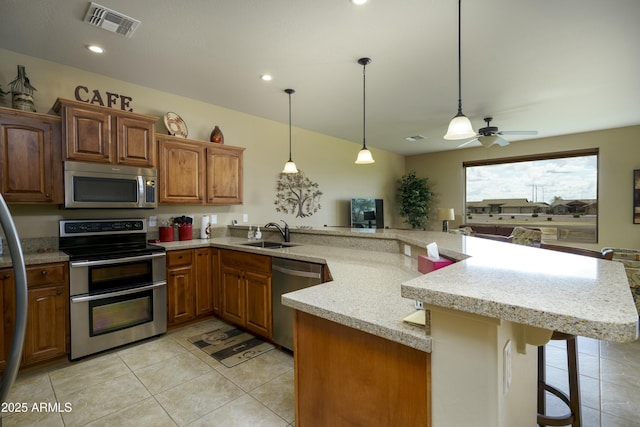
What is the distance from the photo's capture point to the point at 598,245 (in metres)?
5.54

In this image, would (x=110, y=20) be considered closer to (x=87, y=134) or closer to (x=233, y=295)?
(x=87, y=134)

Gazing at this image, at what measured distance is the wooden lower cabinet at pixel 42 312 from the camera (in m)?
2.22

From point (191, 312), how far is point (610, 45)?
4779 millimetres

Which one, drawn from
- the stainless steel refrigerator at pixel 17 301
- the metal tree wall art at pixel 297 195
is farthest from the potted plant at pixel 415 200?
the stainless steel refrigerator at pixel 17 301

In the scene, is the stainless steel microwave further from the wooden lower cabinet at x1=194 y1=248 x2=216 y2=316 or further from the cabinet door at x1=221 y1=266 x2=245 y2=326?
the cabinet door at x1=221 y1=266 x2=245 y2=326

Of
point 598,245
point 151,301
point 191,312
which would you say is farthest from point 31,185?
point 598,245

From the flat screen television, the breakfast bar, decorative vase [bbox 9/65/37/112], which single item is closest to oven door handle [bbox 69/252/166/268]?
decorative vase [bbox 9/65/37/112]

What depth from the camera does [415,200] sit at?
283 inches

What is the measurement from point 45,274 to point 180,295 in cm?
111

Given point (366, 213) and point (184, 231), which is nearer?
point (184, 231)

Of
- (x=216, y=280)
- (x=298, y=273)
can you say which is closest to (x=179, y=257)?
(x=216, y=280)

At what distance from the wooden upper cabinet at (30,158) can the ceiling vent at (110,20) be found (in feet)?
3.13

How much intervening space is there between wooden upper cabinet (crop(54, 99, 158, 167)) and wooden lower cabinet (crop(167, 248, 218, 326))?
3.51ft

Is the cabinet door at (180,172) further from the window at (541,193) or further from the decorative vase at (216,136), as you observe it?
the window at (541,193)
